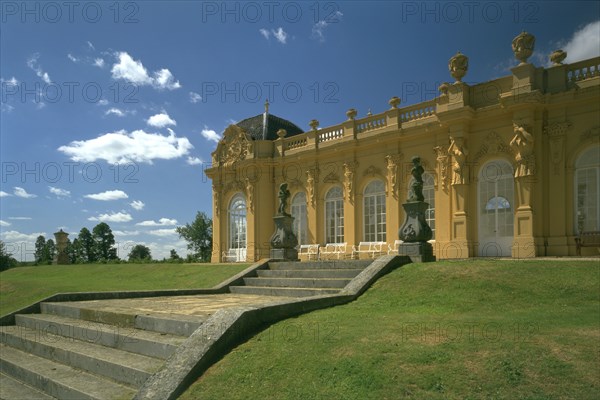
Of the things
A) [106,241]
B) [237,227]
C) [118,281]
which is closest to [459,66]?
[237,227]

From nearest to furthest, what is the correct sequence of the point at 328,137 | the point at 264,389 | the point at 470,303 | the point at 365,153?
Result: 1. the point at 264,389
2. the point at 470,303
3. the point at 365,153
4. the point at 328,137

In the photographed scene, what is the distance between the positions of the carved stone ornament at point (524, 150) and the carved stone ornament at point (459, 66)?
2909mm

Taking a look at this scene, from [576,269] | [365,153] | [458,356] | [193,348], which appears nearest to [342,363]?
[458,356]

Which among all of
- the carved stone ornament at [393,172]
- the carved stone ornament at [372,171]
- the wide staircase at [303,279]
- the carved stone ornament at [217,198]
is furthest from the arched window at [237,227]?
the wide staircase at [303,279]

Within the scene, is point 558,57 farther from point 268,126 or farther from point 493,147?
point 268,126

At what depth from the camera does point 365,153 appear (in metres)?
20.4

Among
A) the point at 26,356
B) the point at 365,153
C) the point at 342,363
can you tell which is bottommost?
the point at 26,356

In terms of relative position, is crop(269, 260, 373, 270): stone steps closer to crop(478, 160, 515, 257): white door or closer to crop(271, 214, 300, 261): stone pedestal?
crop(271, 214, 300, 261): stone pedestal

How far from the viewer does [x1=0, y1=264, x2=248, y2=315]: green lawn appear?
1756cm

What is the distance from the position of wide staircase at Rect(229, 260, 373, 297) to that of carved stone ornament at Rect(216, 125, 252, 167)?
13216 millimetres

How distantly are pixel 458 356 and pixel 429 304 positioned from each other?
320cm

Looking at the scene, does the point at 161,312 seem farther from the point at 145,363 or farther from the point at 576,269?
the point at 576,269

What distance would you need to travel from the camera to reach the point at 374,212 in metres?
20.1

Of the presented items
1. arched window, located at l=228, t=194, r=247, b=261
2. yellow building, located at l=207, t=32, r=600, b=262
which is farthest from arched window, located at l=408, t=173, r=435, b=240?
arched window, located at l=228, t=194, r=247, b=261
